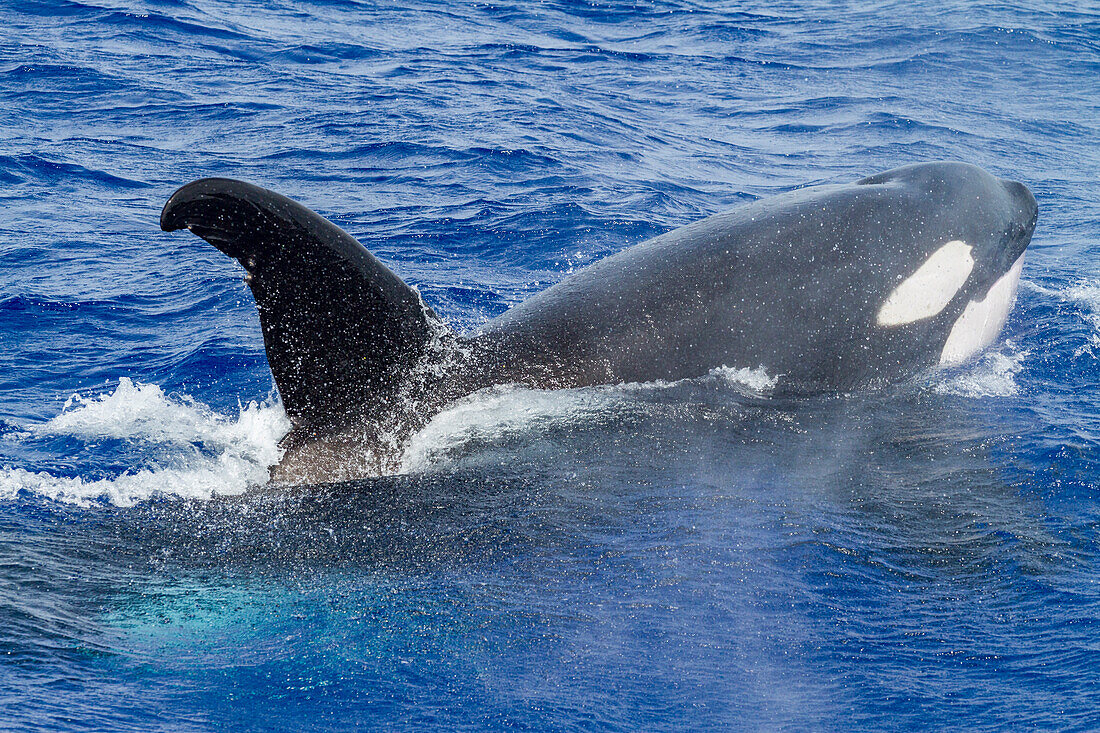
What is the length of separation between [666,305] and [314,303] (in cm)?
266

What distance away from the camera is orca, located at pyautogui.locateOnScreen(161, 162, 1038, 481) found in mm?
6852

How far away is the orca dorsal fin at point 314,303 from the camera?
642 cm

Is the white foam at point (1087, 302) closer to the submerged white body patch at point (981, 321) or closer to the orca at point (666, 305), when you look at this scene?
the submerged white body patch at point (981, 321)

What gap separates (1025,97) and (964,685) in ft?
65.5

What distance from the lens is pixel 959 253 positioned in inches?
360

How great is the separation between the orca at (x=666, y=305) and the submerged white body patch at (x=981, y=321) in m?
0.02

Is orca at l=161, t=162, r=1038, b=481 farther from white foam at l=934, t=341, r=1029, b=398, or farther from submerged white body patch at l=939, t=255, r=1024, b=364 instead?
white foam at l=934, t=341, r=1029, b=398

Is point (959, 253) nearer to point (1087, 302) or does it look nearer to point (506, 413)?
point (1087, 302)

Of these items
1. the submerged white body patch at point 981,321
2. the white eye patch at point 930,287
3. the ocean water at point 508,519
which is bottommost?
the ocean water at point 508,519

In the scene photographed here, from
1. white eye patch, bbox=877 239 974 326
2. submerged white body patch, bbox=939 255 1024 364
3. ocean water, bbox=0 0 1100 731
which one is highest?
white eye patch, bbox=877 239 974 326

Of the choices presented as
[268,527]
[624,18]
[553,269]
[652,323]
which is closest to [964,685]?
[652,323]

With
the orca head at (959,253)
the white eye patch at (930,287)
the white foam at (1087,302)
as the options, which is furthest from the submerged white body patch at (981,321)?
the white foam at (1087,302)

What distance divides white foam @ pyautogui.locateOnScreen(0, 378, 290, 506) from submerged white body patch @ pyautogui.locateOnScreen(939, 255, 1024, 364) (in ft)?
18.0

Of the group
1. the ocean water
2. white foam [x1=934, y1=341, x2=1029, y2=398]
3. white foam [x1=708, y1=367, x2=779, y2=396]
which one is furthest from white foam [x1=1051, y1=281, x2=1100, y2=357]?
white foam [x1=708, y1=367, x2=779, y2=396]
